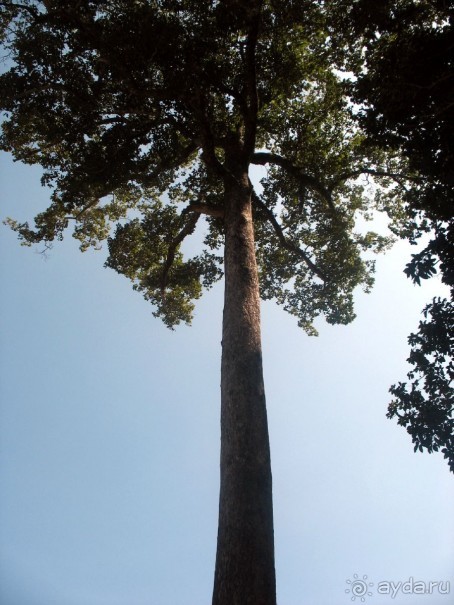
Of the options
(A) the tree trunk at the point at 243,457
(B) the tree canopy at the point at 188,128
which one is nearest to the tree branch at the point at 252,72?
(B) the tree canopy at the point at 188,128

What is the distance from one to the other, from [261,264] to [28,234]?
25.2 feet

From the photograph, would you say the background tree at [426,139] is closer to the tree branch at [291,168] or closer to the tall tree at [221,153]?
the tall tree at [221,153]

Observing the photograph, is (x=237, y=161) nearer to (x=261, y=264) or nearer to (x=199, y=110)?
(x=199, y=110)

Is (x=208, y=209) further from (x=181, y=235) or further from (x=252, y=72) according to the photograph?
(x=252, y=72)

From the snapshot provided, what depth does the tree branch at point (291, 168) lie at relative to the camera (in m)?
11.0

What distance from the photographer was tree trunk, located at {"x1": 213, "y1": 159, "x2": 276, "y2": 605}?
13.8ft

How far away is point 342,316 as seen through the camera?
1284 centimetres

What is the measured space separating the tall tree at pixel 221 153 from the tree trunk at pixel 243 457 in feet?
0.07

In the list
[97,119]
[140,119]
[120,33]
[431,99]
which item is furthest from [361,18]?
[97,119]

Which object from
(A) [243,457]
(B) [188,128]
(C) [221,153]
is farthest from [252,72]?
(A) [243,457]

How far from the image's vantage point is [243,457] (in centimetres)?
503

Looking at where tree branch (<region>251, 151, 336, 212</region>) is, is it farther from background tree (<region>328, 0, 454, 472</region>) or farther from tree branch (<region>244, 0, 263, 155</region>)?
background tree (<region>328, 0, 454, 472</region>)

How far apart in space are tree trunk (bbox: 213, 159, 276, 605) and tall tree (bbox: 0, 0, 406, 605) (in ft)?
0.07

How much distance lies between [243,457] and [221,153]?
11.1 m
